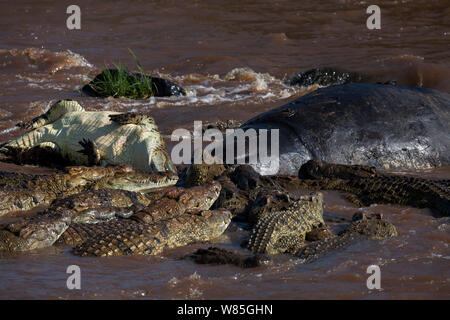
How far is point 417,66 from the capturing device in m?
11.3

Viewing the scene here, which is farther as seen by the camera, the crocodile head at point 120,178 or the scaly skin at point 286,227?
the crocodile head at point 120,178

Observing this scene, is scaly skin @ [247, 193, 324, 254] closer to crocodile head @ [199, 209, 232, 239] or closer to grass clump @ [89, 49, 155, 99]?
crocodile head @ [199, 209, 232, 239]

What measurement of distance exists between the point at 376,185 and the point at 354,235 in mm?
1159

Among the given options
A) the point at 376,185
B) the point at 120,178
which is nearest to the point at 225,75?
the point at 120,178

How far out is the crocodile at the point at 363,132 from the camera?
6.30m

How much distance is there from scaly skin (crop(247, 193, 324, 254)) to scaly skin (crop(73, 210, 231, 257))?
36cm

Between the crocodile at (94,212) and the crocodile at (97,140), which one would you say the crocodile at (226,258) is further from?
the crocodile at (97,140)

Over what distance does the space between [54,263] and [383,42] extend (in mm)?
11249

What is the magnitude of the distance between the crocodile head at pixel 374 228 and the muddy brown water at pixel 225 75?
0.08 m

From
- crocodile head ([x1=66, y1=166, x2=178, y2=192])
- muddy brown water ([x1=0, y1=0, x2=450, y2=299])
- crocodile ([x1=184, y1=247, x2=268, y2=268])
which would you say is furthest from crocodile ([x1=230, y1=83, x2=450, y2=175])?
crocodile ([x1=184, y1=247, x2=268, y2=268])

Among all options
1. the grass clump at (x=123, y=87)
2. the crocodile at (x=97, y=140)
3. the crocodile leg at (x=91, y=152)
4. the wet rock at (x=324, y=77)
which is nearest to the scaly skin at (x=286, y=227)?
the crocodile at (x=97, y=140)

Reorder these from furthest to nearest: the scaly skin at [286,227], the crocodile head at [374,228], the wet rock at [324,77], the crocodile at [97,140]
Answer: the wet rock at [324,77] < the crocodile at [97,140] < the crocodile head at [374,228] < the scaly skin at [286,227]

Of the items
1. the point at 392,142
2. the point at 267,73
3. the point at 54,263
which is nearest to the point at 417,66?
the point at 267,73
